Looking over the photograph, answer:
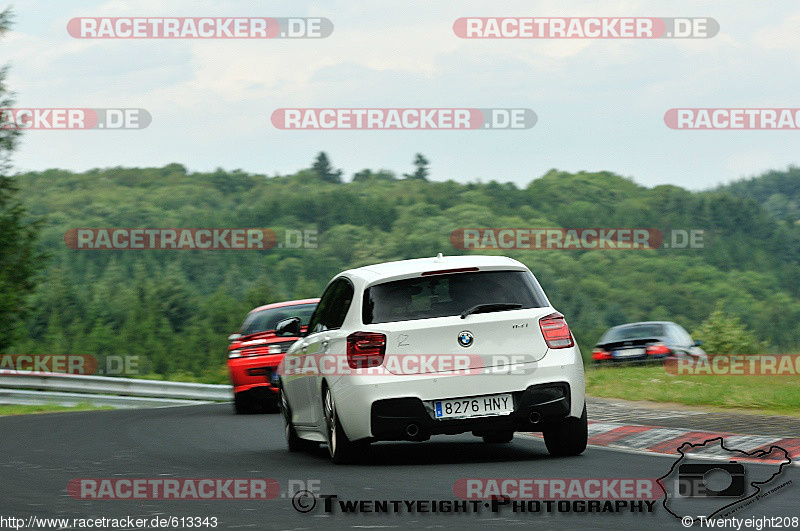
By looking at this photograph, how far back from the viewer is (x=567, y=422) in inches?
393

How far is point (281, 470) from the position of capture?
984 centimetres

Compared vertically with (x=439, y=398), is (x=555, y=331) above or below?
above

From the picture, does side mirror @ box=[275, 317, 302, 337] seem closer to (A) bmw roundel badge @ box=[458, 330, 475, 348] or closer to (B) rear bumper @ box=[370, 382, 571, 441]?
(B) rear bumper @ box=[370, 382, 571, 441]

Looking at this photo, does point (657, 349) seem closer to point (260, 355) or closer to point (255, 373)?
point (260, 355)

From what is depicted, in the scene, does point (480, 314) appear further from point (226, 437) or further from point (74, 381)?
point (74, 381)

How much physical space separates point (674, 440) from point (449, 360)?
273 cm

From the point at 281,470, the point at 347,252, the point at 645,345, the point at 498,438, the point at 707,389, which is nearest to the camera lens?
the point at 281,470

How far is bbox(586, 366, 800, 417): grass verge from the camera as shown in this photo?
1478 cm

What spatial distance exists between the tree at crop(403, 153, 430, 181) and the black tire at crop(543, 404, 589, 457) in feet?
363

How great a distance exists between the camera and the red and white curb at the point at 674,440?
33.3 feet

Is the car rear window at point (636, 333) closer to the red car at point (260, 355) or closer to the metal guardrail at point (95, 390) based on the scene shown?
the metal guardrail at point (95, 390)

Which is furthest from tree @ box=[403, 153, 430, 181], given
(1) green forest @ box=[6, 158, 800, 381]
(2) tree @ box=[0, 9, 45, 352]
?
(2) tree @ box=[0, 9, 45, 352]

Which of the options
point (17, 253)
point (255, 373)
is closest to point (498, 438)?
point (255, 373)

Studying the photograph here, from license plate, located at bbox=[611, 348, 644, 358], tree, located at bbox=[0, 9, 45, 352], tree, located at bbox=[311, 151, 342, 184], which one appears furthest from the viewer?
tree, located at bbox=[311, 151, 342, 184]
